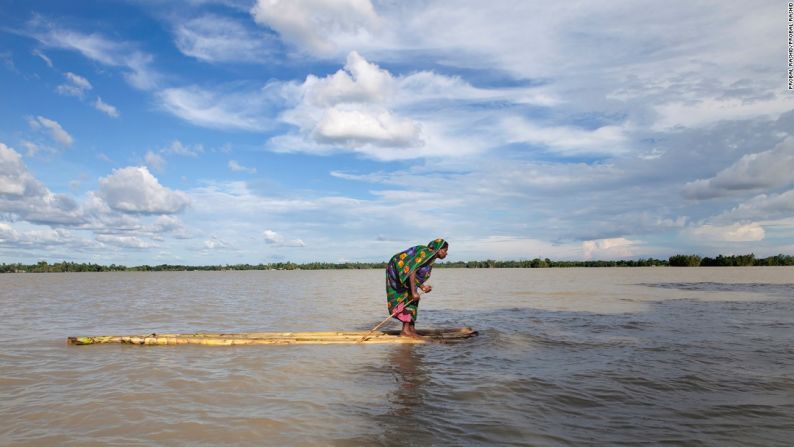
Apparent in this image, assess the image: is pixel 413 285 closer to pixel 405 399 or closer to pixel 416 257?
pixel 416 257

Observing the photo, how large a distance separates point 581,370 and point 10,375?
903 centimetres

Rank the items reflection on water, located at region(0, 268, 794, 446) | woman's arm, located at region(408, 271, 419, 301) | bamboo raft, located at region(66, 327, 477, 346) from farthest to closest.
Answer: woman's arm, located at region(408, 271, 419, 301) < bamboo raft, located at region(66, 327, 477, 346) < reflection on water, located at region(0, 268, 794, 446)

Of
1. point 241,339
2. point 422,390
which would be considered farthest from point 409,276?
point 422,390

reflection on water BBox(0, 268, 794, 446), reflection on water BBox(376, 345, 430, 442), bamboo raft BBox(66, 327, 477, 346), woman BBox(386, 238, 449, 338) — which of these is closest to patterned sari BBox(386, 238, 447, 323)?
woman BBox(386, 238, 449, 338)

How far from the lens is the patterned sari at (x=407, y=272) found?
408 inches

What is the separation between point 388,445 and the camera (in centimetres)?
455

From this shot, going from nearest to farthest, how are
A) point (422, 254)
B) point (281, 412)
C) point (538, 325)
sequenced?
1. point (281, 412)
2. point (422, 254)
3. point (538, 325)

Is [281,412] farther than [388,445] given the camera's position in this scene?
Yes

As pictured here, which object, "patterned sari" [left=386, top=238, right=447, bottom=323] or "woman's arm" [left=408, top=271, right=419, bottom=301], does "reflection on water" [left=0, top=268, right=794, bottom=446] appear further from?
"woman's arm" [left=408, top=271, right=419, bottom=301]

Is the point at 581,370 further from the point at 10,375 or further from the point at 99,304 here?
the point at 99,304

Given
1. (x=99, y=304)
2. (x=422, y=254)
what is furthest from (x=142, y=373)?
(x=99, y=304)

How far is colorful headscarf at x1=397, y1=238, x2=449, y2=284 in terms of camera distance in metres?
10.3

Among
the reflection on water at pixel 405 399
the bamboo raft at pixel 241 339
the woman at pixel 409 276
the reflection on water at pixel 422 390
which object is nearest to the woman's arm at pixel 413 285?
the woman at pixel 409 276

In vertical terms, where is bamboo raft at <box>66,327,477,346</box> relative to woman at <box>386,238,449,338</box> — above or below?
below
